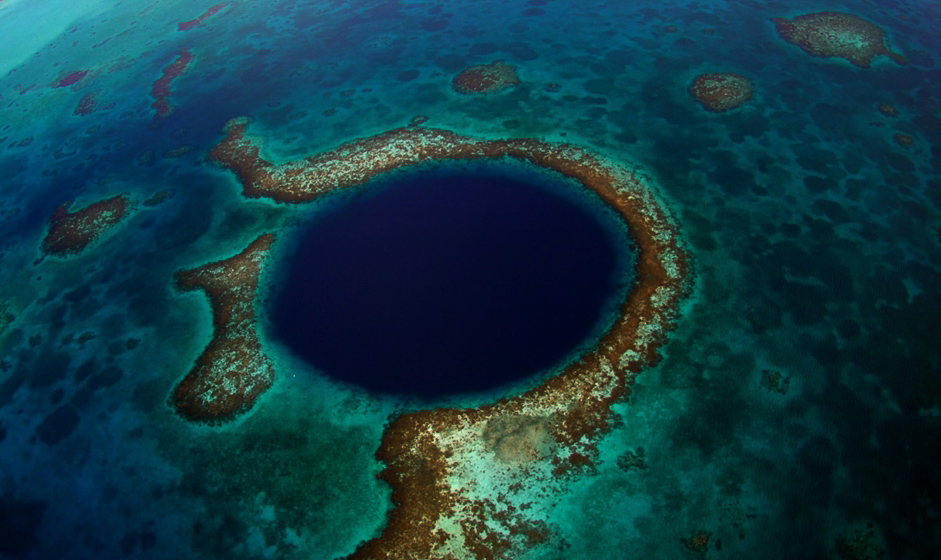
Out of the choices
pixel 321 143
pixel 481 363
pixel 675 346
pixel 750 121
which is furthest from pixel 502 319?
pixel 750 121

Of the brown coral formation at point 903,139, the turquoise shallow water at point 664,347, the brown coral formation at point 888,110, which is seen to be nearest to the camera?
the turquoise shallow water at point 664,347

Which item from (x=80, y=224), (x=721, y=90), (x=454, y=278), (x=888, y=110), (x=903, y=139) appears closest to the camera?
(x=454, y=278)

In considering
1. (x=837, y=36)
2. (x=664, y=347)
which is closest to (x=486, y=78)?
(x=664, y=347)

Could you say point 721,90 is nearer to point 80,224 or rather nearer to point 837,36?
point 837,36

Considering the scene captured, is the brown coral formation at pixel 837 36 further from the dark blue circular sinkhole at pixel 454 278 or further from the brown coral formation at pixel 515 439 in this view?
the dark blue circular sinkhole at pixel 454 278

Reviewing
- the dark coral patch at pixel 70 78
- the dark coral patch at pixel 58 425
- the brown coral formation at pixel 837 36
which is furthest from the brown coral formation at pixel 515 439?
the dark coral patch at pixel 70 78

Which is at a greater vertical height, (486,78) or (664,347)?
(486,78)

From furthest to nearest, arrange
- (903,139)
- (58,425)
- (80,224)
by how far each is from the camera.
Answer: (80,224) → (903,139) → (58,425)
